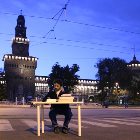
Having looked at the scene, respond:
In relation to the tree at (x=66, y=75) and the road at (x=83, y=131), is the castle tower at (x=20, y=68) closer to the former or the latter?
the tree at (x=66, y=75)

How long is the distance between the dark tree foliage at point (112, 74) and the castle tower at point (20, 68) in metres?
34.7

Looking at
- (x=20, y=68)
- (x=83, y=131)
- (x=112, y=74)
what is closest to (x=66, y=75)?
(x=112, y=74)

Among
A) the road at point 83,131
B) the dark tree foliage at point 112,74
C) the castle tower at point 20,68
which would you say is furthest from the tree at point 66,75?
the road at point 83,131

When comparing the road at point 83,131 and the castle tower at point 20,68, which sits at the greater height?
the castle tower at point 20,68

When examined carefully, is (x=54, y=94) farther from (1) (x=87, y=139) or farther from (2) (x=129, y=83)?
(2) (x=129, y=83)

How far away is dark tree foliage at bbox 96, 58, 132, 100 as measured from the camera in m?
64.6

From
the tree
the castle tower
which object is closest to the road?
the tree

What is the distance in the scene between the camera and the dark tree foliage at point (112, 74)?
64.6 metres

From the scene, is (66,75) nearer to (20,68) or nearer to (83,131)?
(20,68)

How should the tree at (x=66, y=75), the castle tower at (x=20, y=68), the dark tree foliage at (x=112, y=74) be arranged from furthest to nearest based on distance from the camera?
the castle tower at (x=20, y=68), the tree at (x=66, y=75), the dark tree foliage at (x=112, y=74)

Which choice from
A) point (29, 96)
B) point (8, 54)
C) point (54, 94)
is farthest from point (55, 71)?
point (54, 94)

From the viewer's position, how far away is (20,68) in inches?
3809

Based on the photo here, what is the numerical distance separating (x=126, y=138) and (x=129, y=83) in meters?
62.0

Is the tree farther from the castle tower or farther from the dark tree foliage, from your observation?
the castle tower
